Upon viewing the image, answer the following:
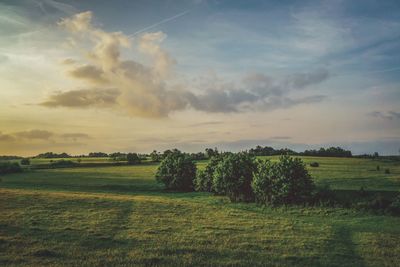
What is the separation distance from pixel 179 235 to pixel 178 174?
165ft

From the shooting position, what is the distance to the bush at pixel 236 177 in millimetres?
59062

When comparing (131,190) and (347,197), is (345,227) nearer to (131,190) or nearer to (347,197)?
(347,197)

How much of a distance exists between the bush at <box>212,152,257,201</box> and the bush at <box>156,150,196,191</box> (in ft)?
52.9

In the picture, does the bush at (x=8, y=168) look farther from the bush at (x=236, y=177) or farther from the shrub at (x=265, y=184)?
the shrub at (x=265, y=184)

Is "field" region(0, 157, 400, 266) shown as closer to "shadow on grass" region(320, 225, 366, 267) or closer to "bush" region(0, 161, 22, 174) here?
"shadow on grass" region(320, 225, 366, 267)

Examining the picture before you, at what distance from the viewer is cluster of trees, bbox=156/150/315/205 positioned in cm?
4938

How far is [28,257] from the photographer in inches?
820

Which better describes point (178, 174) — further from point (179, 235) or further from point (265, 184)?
point (179, 235)

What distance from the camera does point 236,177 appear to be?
59938mm

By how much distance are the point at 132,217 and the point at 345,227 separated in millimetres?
21512

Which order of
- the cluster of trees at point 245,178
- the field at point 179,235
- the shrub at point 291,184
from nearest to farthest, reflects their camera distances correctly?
the field at point 179,235
the shrub at point 291,184
the cluster of trees at point 245,178

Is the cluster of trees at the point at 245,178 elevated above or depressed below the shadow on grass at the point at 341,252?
above

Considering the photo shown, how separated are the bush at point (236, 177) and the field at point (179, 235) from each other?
39.1 ft

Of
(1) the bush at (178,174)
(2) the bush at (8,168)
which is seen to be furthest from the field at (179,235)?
(2) the bush at (8,168)
